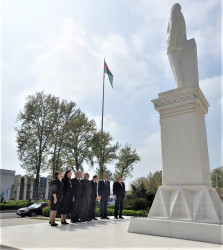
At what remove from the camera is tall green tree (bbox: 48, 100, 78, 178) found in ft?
90.2

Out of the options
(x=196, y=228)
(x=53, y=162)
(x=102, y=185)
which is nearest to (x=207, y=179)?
(x=196, y=228)

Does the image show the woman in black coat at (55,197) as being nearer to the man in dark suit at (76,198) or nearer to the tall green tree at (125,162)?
the man in dark suit at (76,198)

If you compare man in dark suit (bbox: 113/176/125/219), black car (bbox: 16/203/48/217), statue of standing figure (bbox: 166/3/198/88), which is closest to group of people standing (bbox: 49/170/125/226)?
man in dark suit (bbox: 113/176/125/219)

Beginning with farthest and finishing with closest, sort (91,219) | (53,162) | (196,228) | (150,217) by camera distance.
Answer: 1. (53,162)
2. (91,219)
3. (150,217)
4. (196,228)

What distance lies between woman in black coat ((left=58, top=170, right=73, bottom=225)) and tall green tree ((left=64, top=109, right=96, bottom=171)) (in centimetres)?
1926

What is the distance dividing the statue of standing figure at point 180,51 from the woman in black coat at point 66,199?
4.87m

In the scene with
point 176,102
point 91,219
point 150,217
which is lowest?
point 91,219

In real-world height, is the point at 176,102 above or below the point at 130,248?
above

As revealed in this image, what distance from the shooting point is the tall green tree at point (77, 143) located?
26797 mm

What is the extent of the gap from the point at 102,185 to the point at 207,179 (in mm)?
4666

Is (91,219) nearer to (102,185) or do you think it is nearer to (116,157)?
(102,185)

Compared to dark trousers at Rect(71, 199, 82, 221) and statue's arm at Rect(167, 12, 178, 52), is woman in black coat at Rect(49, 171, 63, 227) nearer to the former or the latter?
dark trousers at Rect(71, 199, 82, 221)

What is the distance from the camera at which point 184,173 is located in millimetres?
5504

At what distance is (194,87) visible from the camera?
5.98 metres
